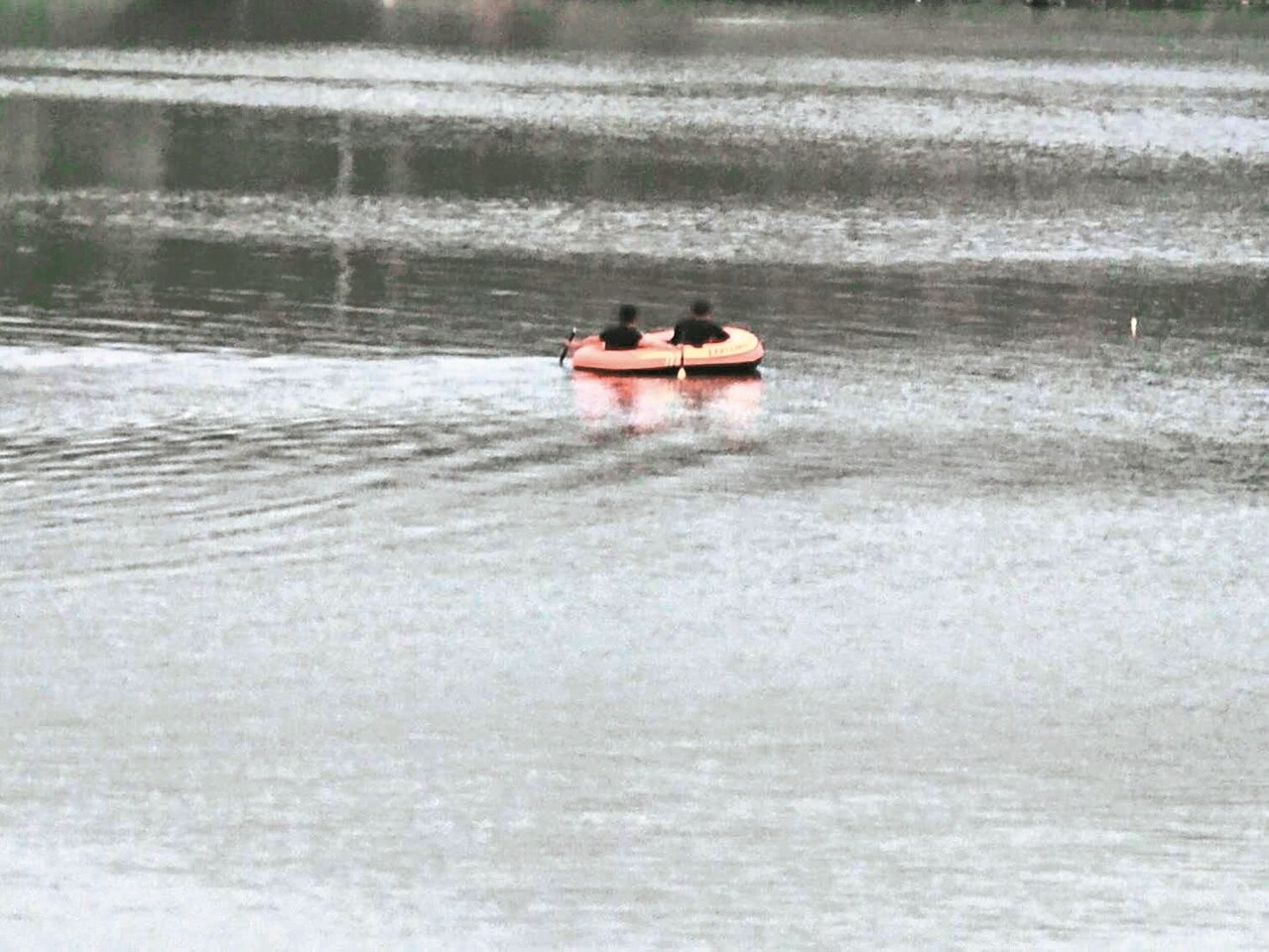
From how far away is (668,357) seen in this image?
128ft

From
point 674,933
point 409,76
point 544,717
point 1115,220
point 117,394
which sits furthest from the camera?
point 409,76

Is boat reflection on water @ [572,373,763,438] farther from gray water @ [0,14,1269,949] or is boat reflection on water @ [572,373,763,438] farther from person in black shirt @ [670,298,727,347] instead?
person in black shirt @ [670,298,727,347]

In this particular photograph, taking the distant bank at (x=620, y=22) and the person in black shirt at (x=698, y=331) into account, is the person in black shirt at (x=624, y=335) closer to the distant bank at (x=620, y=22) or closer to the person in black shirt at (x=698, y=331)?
the person in black shirt at (x=698, y=331)

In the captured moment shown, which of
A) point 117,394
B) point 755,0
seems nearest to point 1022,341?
point 117,394

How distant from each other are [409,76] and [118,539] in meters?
76.2

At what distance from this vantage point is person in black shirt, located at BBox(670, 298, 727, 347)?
39.3 metres

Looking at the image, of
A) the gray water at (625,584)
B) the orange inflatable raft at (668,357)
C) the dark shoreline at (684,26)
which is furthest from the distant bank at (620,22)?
the orange inflatable raft at (668,357)

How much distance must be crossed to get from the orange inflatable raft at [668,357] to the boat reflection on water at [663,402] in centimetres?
15

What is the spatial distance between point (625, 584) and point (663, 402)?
10209mm

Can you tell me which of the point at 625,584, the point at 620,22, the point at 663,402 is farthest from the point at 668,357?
the point at 620,22

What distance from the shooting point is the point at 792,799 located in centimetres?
2142

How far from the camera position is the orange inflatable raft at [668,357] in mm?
38906

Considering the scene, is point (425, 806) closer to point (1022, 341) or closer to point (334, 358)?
point (334, 358)

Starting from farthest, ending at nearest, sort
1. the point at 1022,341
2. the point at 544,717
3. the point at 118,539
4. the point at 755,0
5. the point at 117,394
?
the point at 755,0 < the point at 1022,341 < the point at 117,394 < the point at 118,539 < the point at 544,717
